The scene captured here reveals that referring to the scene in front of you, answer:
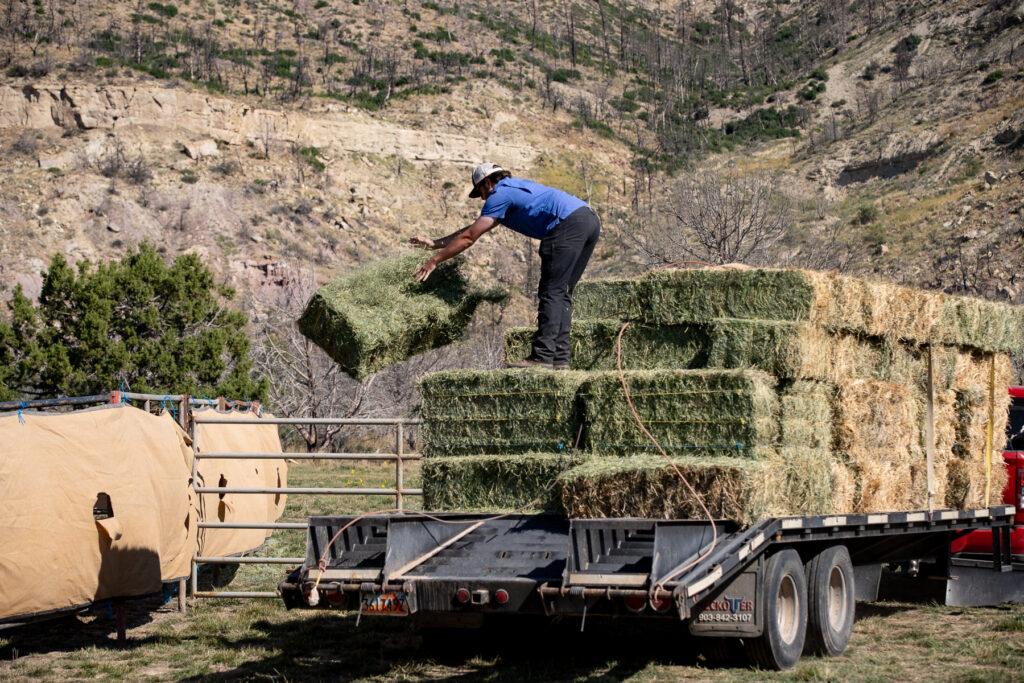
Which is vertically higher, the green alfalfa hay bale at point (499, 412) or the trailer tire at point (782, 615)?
the green alfalfa hay bale at point (499, 412)

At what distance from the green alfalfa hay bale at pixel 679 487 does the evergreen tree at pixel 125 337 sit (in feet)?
88.7

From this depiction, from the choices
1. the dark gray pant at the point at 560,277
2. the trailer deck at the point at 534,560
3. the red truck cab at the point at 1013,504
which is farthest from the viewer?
the red truck cab at the point at 1013,504

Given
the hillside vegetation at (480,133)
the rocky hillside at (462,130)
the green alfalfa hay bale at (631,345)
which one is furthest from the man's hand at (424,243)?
the rocky hillside at (462,130)

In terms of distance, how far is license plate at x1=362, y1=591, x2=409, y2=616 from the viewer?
23.9 ft

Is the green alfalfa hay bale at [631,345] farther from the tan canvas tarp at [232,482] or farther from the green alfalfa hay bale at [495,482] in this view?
the tan canvas tarp at [232,482]

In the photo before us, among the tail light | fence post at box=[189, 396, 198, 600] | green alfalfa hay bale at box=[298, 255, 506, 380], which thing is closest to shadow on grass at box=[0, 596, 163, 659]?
fence post at box=[189, 396, 198, 600]

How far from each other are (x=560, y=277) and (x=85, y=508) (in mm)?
4434

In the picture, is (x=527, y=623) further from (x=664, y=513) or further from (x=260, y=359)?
(x=260, y=359)

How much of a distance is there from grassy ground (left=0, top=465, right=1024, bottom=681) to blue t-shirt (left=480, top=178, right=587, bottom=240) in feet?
10.9

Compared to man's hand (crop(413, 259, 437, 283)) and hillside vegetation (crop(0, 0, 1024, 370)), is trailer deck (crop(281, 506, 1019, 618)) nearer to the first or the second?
man's hand (crop(413, 259, 437, 283))

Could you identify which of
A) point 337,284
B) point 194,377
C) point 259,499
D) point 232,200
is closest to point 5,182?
point 232,200

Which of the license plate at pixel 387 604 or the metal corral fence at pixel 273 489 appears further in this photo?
the metal corral fence at pixel 273 489

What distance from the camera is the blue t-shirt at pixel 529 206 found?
374 inches

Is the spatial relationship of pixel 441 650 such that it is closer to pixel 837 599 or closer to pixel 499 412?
pixel 499 412
